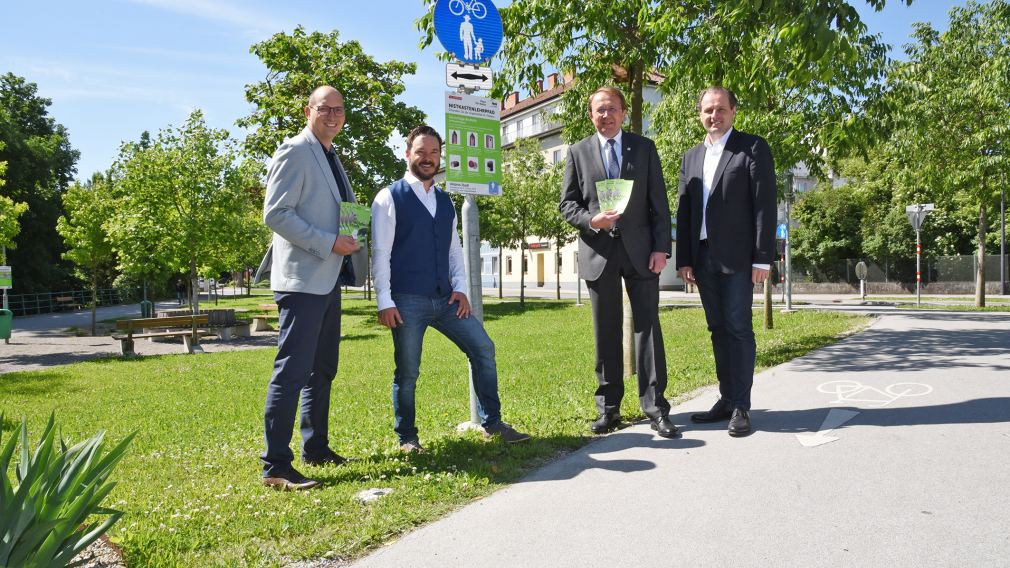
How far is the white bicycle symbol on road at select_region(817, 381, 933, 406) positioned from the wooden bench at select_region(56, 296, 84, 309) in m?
44.2

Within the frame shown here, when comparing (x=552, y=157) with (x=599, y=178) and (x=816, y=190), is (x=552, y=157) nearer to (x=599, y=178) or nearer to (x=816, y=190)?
(x=816, y=190)

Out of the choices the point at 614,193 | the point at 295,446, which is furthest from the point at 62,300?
the point at 614,193

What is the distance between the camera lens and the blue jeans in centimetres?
428

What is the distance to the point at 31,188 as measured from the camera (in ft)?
124

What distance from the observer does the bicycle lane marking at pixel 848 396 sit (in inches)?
169

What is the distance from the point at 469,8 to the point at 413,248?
6.81 feet

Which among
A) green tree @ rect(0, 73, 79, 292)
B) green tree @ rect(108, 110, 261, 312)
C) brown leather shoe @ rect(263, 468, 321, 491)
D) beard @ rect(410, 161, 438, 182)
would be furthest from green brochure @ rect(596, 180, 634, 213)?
green tree @ rect(0, 73, 79, 292)

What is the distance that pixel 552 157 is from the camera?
179 ft

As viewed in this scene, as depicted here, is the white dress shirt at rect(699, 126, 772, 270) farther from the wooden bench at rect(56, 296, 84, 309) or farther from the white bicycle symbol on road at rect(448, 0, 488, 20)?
the wooden bench at rect(56, 296, 84, 309)

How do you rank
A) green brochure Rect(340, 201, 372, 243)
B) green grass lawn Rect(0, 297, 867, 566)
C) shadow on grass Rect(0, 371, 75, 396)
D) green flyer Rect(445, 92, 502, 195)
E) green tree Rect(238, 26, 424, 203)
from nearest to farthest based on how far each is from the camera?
green grass lawn Rect(0, 297, 867, 566) → green brochure Rect(340, 201, 372, 243) → green flyer Rect(445, 92, 502, 195) → shadow on grass Rect(0, 371, 75, 396) → green tree Rect(238, 26, 424, 203)

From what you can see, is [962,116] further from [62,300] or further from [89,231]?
[62,300]

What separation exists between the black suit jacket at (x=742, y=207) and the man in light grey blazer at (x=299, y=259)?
247 cm

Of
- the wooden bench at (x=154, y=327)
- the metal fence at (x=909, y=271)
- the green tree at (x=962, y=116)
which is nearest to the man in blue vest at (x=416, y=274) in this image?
the wooden bench at (x=154, y=327)

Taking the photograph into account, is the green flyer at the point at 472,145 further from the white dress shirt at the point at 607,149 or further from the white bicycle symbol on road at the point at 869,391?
the white bicycle symbol on road at the point at 869,391
